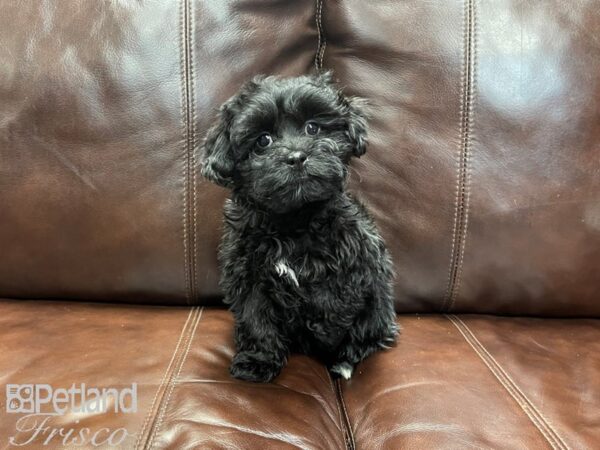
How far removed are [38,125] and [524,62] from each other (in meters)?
1.30

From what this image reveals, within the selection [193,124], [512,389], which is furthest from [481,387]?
[193,124]

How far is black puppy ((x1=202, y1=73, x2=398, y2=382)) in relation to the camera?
123 centimetres

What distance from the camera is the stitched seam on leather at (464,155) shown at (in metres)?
1.46

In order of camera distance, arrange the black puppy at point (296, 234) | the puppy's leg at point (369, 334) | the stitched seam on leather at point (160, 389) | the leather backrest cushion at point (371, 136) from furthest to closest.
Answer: the leather backrest cushion at point (371, 136), the puppy's leg at point (369, 334), the black puppy at point (296, 234), the stitched seam on leather at point (160, 389)

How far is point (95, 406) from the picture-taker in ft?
3.60

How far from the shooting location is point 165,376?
1200 mm

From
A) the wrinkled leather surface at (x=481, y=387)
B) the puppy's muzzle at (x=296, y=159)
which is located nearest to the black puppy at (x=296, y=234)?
the puppy's muzzle at (x=296, y=159)

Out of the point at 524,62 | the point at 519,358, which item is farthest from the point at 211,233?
the point at 524,62

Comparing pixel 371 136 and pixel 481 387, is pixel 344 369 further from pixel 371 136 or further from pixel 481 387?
pixel 371 136

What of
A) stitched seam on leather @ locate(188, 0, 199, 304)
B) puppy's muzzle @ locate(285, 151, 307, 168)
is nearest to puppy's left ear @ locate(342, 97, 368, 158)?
puppy's muzzle @ locate(285, 151, 307, 168)

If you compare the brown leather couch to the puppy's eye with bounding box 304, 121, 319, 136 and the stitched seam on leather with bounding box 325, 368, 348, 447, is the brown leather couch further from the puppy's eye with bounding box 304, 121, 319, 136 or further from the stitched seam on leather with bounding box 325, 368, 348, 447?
the puppy's eye with bounding box 304, 121, 319, 136

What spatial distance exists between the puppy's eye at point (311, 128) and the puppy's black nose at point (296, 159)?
0.11 meters

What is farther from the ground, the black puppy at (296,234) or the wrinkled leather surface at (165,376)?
the black puppy at (296,234)

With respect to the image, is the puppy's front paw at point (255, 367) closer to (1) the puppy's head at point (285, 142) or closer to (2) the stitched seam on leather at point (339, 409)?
(2) the stitched seam on leather at point (339, 409)
